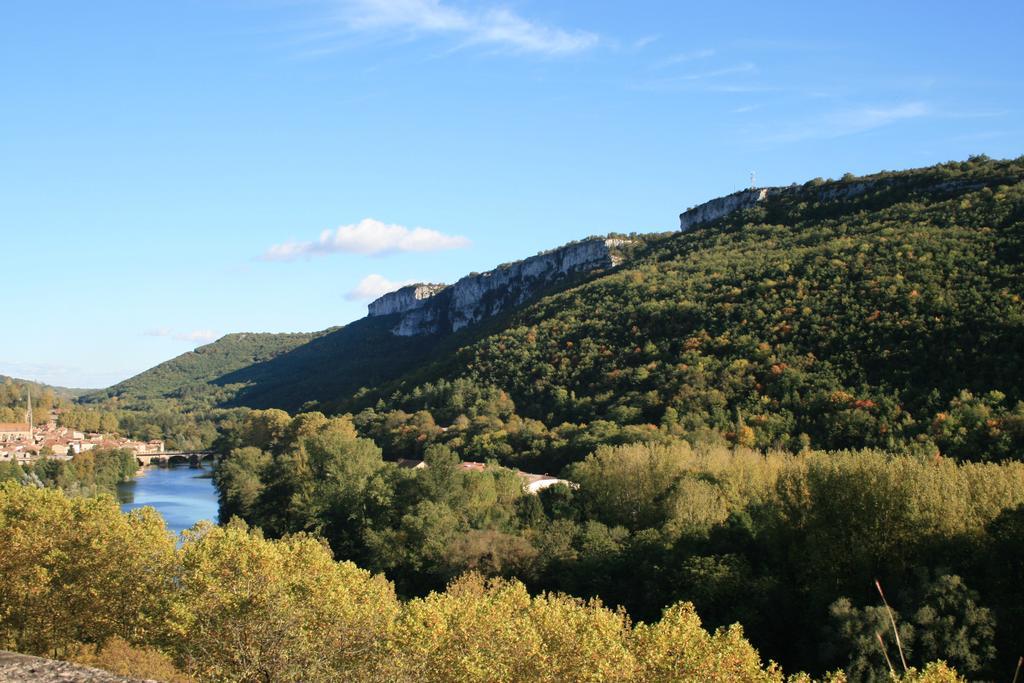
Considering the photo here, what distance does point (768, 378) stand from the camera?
57750 millimetres

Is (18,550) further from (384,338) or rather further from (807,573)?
(384,338)

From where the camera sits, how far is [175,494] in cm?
8094

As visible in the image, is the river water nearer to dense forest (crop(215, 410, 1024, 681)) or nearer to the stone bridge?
the stone bridge

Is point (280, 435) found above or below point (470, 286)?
below

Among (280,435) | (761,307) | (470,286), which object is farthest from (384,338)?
(761,307)

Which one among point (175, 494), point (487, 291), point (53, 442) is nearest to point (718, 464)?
point (175, 494)

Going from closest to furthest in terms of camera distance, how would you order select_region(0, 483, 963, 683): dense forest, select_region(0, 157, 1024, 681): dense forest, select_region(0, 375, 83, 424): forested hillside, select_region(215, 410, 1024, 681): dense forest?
select_region(0, 483, 963, 683): dense forest, select_region(0, 157, 1024, 681): dense forest, select_region(215, 410, 1024, 681): dense forest, select_region(0, 375, 83, 424): forested hillside

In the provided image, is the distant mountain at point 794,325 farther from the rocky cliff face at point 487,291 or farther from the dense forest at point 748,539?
the dense forest at point 748,539

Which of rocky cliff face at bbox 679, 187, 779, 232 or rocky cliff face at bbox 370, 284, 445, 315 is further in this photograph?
rocky cliff face at bbox 370, 284, 445, 315

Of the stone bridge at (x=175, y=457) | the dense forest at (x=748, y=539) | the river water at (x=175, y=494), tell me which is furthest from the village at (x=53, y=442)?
the dense forest at (x=748, y=539)

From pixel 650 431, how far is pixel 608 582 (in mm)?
24014

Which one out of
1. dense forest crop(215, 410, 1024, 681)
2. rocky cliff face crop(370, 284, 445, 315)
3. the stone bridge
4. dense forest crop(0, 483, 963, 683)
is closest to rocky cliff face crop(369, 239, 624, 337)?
rocky cliff face crop(370, 284, 445, 315)

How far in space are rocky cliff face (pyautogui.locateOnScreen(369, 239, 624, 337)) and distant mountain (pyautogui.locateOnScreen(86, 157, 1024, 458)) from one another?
717cm

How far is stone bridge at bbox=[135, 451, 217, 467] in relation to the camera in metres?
117
